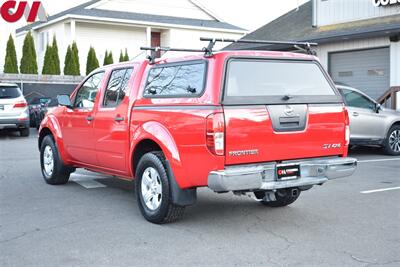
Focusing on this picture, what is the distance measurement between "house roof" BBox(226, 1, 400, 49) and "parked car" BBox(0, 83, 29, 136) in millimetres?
8521

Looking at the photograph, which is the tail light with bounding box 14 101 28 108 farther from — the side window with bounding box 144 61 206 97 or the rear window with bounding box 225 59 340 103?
the rear window with bounding box 225 59 340 103

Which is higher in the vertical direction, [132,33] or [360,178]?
[132,33]

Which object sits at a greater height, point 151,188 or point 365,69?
point 365,69

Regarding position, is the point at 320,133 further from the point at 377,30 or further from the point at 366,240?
the point at 377,30

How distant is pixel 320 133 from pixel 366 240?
1.26 meters

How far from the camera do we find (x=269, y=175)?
571 centimetres

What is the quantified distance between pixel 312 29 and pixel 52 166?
13332 mm

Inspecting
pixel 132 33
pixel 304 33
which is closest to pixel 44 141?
pixel 304 33

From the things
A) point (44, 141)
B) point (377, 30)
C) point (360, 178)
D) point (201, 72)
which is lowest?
point (360, 178)

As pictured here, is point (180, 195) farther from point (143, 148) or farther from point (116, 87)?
point (116, 87)

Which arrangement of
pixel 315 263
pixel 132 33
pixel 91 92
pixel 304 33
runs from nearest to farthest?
pixel 315 263 → pixel 91 92 → pixel 304 33 → pixel 132 33

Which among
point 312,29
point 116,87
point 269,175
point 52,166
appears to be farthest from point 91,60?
point 269,175

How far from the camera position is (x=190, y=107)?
575 cm

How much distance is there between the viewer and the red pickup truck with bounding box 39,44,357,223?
5543 mm
